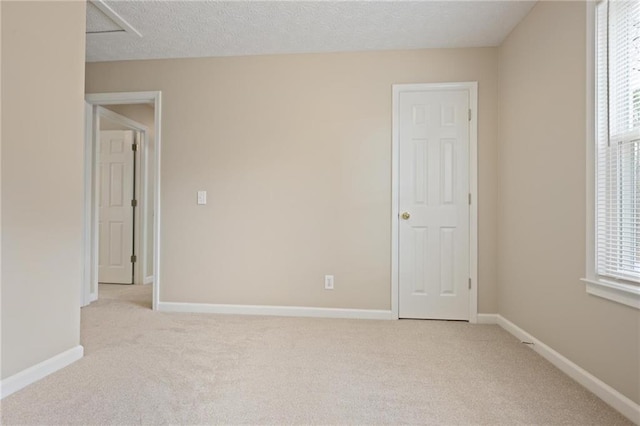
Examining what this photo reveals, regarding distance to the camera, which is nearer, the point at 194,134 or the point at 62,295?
the point at 62,295

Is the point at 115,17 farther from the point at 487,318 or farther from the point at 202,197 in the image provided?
the point at 487,318

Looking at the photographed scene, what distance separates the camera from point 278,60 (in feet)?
10.3

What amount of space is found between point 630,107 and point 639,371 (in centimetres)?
122

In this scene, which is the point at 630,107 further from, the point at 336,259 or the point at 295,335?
the point at 295,335

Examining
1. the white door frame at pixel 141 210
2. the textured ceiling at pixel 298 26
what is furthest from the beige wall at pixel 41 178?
the white door frame at pixel 141 210

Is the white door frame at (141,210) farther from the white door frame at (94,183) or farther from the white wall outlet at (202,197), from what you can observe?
the white wall outlet at (202,197)

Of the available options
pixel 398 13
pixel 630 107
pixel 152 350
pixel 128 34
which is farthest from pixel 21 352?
pixel 630 107

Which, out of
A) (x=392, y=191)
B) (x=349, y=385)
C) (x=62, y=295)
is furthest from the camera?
(x=392, y=191)

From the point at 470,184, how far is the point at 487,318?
3.84 feet

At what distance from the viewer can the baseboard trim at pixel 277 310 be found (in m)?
3.04

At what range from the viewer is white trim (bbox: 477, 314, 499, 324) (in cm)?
292

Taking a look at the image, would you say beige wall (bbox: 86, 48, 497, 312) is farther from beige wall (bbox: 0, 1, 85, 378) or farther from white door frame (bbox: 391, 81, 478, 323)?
beige wall (bbox: 0, 1, 85, 378)

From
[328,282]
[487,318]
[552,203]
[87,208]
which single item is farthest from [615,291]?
[87,208]

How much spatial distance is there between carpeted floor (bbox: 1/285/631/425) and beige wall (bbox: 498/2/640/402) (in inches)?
10.1
